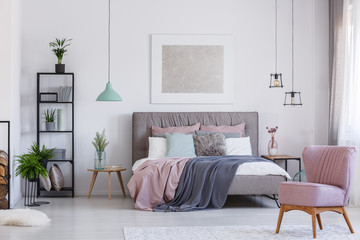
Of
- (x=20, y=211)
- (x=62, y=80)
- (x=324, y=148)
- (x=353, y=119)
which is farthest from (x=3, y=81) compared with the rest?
(x=353, y=119)

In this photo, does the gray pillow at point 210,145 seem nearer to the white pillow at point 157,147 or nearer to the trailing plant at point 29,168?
the white pillow at point 157,147

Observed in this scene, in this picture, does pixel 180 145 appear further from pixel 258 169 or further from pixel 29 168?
pixel 29 168

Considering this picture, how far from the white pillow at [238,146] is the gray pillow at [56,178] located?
2.50m

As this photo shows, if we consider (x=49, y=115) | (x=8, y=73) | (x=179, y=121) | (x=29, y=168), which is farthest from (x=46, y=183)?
(x=179, y=121)

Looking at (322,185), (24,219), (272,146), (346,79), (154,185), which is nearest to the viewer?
(322,185)

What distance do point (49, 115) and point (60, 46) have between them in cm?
108

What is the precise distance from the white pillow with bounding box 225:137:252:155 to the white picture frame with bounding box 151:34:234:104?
77cm

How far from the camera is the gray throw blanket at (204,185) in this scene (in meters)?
6.89

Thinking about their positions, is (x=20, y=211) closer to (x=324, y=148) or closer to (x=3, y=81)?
(x=3, y=81)

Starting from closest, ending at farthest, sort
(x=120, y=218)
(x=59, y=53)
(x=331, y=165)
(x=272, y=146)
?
(x=331, y=165), (x=120, y=218), (x=59, y=53), (x=272, y=146)

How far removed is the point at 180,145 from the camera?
776 cm

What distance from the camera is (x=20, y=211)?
6.35 meters

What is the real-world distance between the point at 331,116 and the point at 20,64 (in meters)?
4.75

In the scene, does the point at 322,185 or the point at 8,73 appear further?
the point at 8,73
